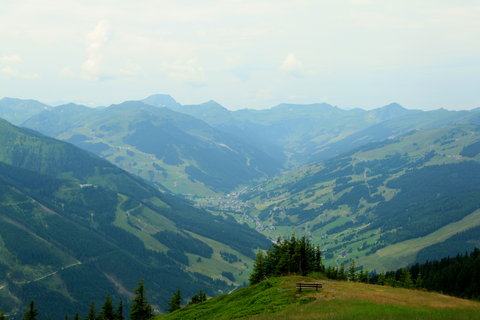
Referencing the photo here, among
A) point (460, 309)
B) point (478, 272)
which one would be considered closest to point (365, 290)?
point (460, 309)

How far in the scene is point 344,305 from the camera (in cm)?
6425

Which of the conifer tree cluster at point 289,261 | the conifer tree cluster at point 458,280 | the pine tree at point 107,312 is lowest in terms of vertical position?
the pine tree at point 107,312

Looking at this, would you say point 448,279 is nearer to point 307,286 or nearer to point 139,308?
point 307,286

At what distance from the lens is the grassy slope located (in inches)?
2295

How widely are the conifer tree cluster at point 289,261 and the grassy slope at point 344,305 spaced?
24.7 m

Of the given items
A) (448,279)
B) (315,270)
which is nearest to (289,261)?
(315,270)

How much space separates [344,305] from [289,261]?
50369 millimetres

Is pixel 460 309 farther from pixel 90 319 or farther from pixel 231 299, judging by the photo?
pixel 90 319

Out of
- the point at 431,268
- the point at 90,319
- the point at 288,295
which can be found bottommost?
the point at 90,319

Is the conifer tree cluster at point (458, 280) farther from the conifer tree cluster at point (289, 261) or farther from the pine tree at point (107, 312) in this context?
the pine tree at point (107, 312)

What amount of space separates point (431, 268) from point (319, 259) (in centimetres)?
7169

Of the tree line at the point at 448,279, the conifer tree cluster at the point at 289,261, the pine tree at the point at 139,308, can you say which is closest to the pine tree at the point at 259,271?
the conifer tree cluster at the point at 289,261

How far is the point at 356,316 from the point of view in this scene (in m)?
57.3

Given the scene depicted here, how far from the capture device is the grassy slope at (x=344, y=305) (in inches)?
2295
